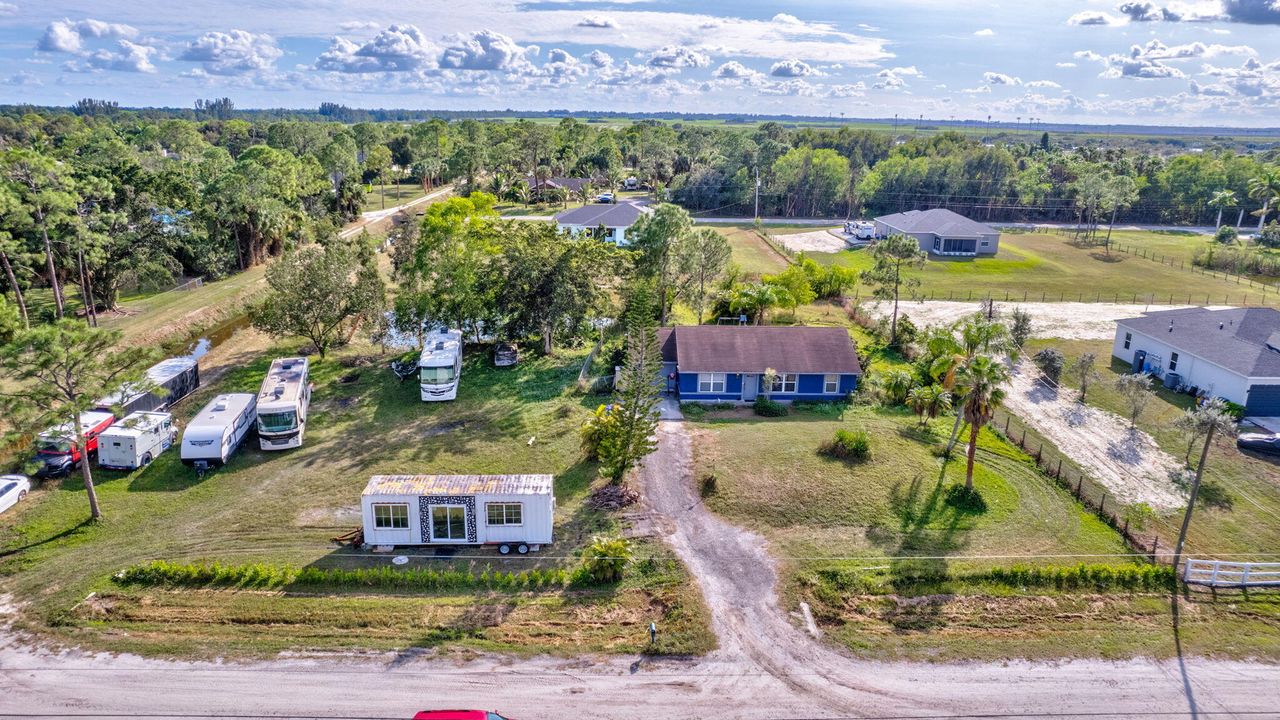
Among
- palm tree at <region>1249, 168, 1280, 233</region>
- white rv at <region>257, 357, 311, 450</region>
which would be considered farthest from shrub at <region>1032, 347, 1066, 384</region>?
palm tree at <region>1249, 168, 1280, 233</region>

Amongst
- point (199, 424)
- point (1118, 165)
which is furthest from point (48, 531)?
point (1118, 165)

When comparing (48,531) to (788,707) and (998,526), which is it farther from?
(998,526)

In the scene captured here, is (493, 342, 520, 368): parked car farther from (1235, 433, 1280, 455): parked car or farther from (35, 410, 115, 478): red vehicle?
(1235, 433, 1280, 455): parked car

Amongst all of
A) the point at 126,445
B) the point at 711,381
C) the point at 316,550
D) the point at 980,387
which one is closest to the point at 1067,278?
the point at 711,381

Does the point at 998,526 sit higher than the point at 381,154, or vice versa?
the point at 381,154

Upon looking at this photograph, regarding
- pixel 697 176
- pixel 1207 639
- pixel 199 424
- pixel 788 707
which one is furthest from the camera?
pixel 697 176

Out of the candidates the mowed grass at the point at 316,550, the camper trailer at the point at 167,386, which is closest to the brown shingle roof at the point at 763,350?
the mowed grass at the point at 316,550

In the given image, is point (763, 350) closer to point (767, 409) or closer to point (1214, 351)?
point (767, 409)
